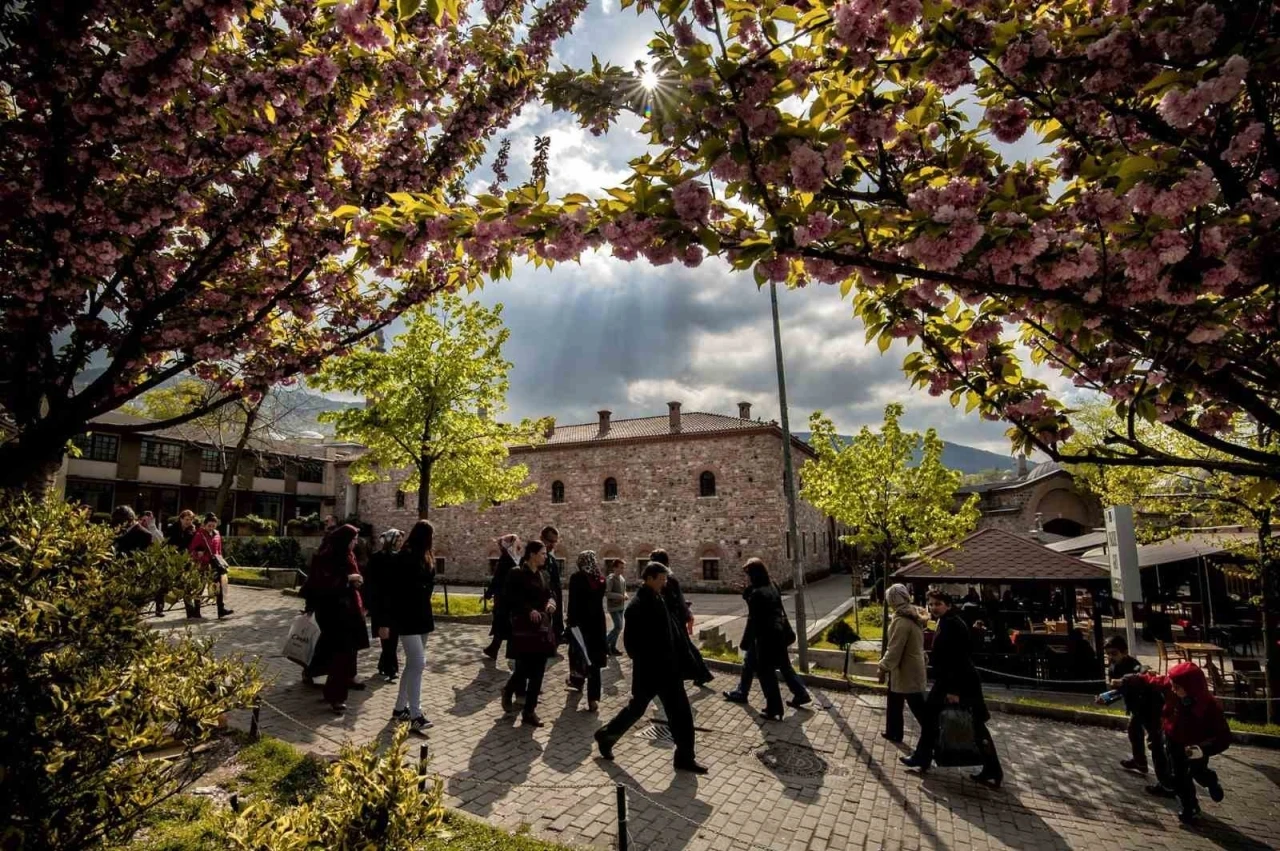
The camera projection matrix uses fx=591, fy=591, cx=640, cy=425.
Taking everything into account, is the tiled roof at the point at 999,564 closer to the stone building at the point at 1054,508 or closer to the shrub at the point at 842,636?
the shrub at the point at 842,636

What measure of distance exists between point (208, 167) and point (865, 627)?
1793cm

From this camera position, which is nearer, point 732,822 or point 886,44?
point 886,44

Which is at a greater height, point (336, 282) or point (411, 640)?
point (336, 282)

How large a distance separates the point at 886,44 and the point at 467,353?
1538 centimetres

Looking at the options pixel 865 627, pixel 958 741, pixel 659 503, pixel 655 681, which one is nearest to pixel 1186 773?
pixel 958 741

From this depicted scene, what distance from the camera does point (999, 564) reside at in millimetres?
12266

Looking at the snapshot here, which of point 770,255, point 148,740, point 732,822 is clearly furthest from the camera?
point 732,822

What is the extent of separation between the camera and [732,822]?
15.2ft

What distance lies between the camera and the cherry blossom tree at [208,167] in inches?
129

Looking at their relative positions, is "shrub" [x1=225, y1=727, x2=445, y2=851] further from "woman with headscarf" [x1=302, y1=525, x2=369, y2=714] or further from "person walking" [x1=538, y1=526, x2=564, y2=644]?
"person walking" [x1=538, y1=526, x2=564, y2=644]

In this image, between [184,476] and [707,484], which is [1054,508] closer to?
[707,484]

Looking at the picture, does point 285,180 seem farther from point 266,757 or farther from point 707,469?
point 707,469

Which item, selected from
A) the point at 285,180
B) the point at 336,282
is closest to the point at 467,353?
the point at 336,282

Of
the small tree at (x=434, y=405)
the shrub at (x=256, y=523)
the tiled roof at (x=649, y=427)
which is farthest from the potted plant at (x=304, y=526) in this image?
the small tree at (x=434, y=405)
